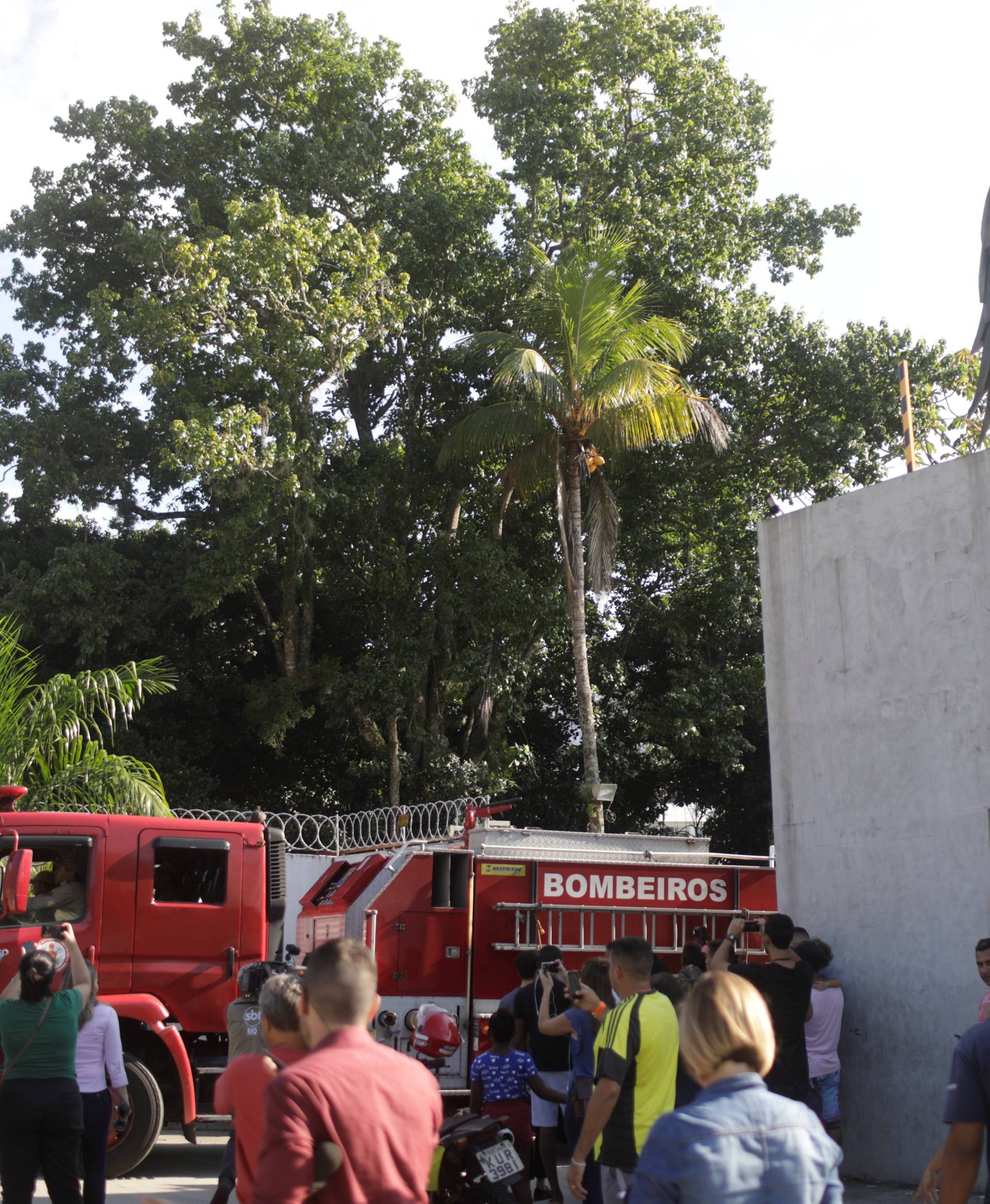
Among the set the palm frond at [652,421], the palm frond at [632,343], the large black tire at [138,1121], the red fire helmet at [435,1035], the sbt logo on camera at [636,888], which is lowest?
the large black tire at [138,1121]

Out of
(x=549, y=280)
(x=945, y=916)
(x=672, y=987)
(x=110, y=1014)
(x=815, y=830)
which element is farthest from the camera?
(x=549, y=280)

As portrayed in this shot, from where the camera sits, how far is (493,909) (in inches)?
420

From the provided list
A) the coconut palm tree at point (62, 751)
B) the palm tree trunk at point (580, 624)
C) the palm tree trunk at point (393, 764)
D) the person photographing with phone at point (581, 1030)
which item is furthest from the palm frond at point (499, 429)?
the person photographing with phone at point (581, 1030)

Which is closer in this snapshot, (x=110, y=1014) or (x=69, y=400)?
(x=110, y=1014)

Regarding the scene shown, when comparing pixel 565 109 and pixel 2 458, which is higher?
pixel 565 109

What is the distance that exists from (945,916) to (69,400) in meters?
Result: 19.7

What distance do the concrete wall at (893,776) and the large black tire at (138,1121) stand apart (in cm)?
496

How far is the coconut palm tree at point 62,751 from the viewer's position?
1346 centimetres

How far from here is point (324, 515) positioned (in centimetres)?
2406

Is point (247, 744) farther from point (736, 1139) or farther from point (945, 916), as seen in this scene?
point (736, 1139)

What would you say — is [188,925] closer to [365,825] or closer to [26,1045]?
[26,1045]

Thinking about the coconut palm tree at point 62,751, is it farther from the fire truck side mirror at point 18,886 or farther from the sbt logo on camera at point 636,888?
the sbt logo on camera at point 636,888

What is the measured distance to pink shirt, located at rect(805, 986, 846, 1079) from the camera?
841cm

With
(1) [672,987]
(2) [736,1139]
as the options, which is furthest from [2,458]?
(2) [736,1139]
